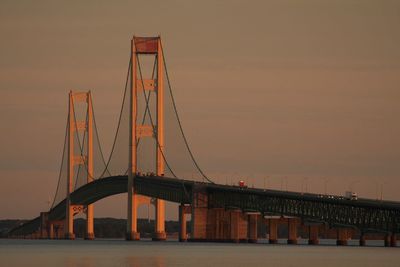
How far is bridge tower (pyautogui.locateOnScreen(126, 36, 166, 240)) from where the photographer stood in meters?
158

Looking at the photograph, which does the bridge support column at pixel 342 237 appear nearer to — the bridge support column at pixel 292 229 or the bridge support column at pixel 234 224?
the bridge support column at pixel 292 229

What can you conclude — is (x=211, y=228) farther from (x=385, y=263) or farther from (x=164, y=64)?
(x=385, y=263)

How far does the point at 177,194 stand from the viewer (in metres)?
156

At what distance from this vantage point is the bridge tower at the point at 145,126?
15850 centimetres

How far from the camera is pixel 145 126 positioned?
530ft

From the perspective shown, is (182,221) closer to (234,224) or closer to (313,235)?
(234,224)

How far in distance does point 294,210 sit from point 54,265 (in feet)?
177

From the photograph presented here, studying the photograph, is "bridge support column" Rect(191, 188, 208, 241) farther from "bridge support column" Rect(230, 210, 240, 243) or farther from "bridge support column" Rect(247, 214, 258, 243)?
"bridge support column" Rect(247, 214, 258, 243)

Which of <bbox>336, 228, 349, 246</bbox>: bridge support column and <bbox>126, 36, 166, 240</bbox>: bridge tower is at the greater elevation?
<bbox>126, 36, 166, 240</bbox>: bridge tower

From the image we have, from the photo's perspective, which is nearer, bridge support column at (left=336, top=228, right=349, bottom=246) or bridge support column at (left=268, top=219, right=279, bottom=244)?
bridge support column at (left=336, top=228, right=349, bottom=246)

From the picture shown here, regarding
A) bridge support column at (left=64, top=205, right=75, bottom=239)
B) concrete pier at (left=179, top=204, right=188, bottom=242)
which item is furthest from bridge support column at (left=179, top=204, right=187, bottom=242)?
bridge support column at (left=64, top=205, right=75, bottom=239)

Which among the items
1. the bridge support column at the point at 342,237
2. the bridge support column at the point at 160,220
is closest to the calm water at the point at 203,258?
the bridge support column at the point at 342,237

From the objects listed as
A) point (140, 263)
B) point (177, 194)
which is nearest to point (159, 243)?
point (177, 194)

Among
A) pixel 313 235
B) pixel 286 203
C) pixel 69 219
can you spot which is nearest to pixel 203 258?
pixel 286 203
